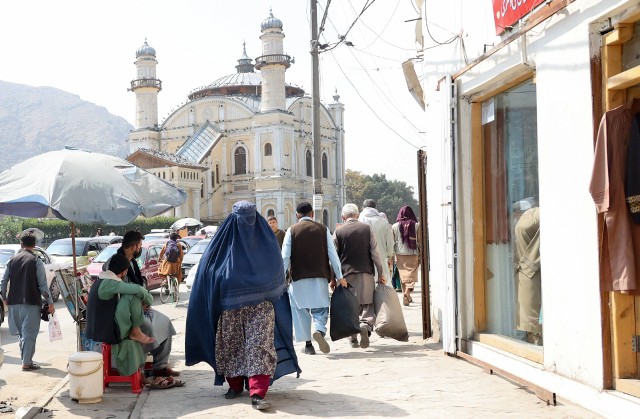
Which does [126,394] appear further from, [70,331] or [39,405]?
[70,331]

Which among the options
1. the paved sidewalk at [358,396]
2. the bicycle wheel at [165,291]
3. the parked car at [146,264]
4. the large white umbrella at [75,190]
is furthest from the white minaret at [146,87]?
the paved sidewalk at [358,396]

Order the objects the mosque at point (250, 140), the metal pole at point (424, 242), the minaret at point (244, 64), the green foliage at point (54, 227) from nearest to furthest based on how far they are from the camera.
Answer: the metal pole at point (424, 242) → the green foliage at point (54, 227) → the mosque at point (250, 140) → the minaret at point (244, 64)

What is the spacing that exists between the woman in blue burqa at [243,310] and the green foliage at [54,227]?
33.2 m

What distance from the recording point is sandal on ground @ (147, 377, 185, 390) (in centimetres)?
635

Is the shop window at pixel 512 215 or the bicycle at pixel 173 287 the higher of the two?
the shop window at pixel 512 215

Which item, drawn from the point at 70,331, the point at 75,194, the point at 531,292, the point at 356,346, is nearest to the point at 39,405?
the point at 75,194

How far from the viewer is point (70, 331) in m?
11.2

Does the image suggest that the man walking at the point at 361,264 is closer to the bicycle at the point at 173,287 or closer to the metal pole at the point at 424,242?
the metal pole at the point at 424,242

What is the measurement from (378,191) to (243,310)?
86.4 meters

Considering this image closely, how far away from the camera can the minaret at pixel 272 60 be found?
2275 inches

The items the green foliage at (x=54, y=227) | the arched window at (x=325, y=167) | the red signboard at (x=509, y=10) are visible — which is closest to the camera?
the red signboard at (x=509, y=10)

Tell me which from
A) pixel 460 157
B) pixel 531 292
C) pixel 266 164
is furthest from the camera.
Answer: pixel 266 164

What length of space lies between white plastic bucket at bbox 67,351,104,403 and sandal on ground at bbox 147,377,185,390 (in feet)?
1.89

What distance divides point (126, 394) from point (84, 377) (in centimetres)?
51
